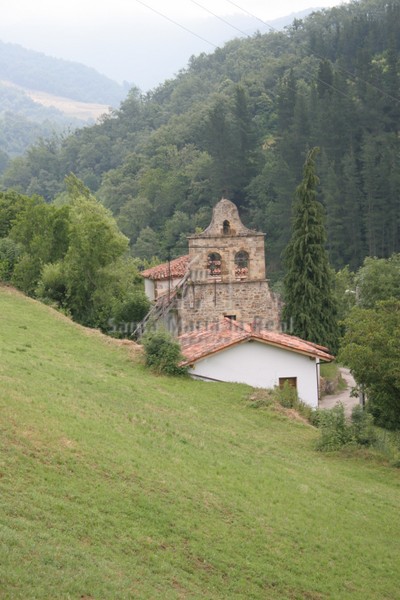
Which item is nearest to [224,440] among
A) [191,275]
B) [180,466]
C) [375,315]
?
[180,466]

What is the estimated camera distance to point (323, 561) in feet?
45.7

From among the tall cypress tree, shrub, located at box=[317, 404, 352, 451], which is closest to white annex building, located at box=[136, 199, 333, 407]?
the tall cypress tree

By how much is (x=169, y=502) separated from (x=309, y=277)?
3070cm

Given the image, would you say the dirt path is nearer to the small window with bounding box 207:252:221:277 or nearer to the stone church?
the stone church

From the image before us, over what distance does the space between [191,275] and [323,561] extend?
2036cm

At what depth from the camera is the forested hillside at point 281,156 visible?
7388cm

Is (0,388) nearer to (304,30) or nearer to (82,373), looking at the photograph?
(82,373)

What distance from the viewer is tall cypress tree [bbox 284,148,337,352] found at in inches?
1704

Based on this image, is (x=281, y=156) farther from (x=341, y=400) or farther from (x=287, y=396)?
(x=287, y=396)

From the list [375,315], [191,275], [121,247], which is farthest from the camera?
[121,247]

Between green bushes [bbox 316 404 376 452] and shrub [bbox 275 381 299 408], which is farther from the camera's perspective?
shrub [bbox 275 381 299 408]

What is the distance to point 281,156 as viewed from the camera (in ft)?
278

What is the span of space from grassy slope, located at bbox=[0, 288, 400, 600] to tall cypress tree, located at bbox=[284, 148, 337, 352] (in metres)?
21.3

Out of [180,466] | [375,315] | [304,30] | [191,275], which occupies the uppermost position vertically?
[304,30]
